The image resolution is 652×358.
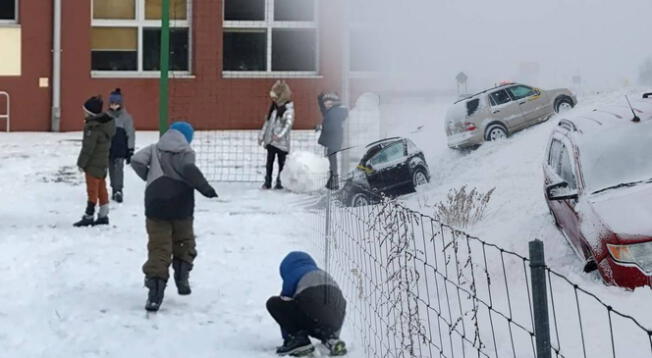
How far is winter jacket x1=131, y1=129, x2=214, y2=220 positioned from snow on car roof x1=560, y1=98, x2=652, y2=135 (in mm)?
4100

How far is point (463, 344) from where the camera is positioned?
163 inches

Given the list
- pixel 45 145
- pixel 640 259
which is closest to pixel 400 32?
pixel 640 259

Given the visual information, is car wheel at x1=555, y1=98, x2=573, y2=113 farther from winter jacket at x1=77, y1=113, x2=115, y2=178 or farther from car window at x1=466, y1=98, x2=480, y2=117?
winter jacket at x1=77, y1=113, x2=115, y2=178

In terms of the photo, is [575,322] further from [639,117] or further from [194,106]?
[194,106]

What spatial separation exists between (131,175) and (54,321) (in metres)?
6.62

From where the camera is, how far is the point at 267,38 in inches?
690

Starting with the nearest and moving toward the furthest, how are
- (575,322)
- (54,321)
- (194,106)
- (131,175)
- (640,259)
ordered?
1. (640,259)
2. (575,322)
3. (54,321)
4. (131,175)
5. (194,106)

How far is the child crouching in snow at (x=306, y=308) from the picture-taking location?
5539 millimetres

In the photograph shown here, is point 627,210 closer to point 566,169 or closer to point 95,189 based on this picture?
point 566,169

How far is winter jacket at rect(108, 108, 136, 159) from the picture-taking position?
1080cm

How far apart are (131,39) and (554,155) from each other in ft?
50.5

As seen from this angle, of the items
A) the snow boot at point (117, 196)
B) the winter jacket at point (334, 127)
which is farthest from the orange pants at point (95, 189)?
the winter jacket at point (334, 127)

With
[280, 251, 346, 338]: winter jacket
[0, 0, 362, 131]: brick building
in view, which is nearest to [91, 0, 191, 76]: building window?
[0, 0, 362, 131]: brick building

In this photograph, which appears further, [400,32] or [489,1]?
[400,32]
